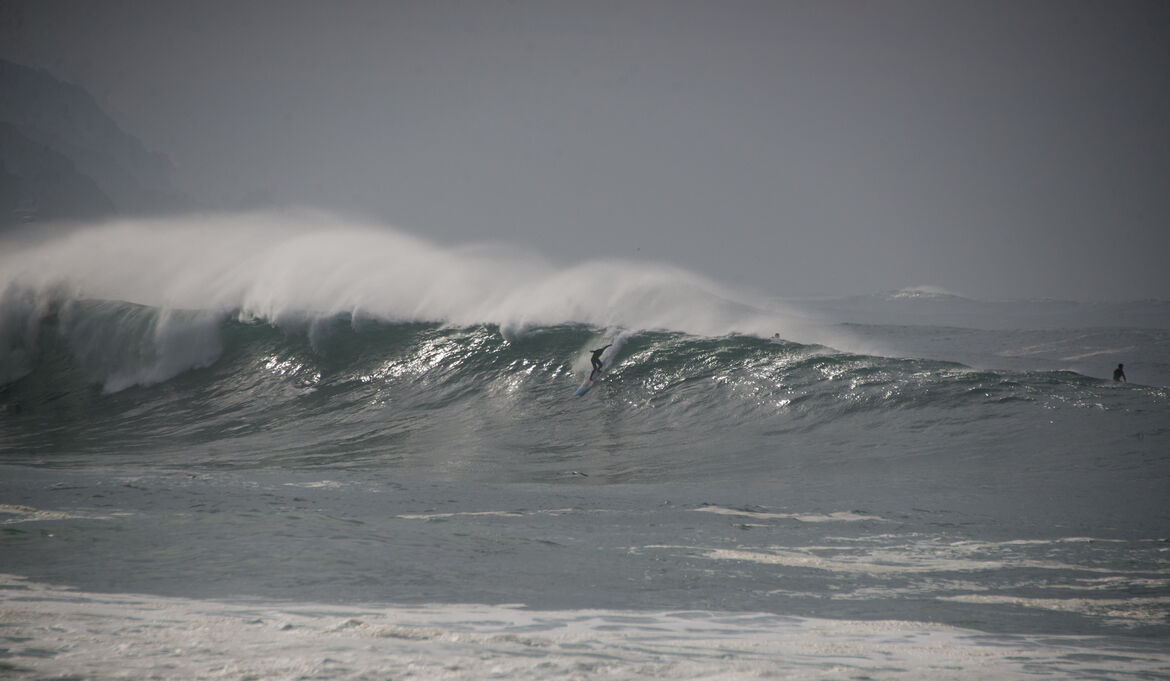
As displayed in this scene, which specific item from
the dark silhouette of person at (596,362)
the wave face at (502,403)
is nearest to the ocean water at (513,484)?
the wave face at (502,403)

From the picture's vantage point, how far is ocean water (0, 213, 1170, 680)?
3137mm

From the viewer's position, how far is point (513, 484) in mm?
8117

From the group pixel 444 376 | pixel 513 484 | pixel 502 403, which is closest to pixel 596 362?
pixel 502 403

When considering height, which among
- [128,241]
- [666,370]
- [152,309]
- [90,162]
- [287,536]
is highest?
[90,162]

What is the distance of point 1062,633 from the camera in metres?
3.67

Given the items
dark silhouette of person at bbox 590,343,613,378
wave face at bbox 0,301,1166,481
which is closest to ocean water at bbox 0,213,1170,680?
wave face at bbox 0,301,1166,481

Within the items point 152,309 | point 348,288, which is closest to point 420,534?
point 348,288

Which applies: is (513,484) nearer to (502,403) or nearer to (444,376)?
(502,403)

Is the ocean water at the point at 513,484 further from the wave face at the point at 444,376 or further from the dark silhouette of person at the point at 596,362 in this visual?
the dark silhouette of person at the point at 596,362

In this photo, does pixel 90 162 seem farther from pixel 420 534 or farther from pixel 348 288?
pixel 420 534

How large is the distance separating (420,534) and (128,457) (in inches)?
269

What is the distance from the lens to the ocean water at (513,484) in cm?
314

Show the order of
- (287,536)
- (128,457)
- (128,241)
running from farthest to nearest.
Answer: (128,241) → (128,457) → (287,536)

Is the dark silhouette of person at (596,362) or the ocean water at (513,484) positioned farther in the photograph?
the dark silhouette of person at (596,362)
